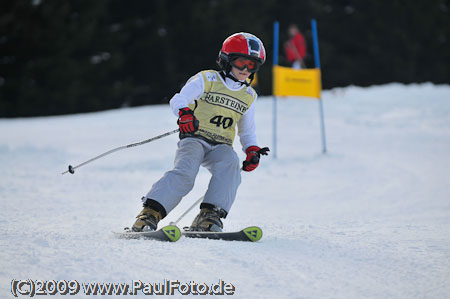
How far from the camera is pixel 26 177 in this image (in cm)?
700

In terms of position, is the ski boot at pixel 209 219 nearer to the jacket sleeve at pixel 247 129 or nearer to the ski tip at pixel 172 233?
the ski tip at pixel 172 233

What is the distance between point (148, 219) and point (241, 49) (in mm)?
1371

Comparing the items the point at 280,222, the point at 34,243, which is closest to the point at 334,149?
the point at 280,222

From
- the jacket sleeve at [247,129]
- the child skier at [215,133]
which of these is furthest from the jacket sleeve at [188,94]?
the jacket sleeve at [247,129]

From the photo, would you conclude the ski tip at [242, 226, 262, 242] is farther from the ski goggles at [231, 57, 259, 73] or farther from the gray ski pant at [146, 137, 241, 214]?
the ski goggles at [231, 57, 259, 73]

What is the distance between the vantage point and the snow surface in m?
2.82

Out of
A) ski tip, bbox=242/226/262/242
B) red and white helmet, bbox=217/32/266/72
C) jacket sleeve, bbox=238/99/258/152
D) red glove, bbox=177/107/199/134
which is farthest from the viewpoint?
jacket sleeve, bbox=238/99/258/152

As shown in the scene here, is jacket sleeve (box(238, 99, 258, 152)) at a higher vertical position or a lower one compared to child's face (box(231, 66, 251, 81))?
lower

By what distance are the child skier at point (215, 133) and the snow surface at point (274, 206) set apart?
1.43ft

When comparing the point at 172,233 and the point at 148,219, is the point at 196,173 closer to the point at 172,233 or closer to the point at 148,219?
the point at 148,219

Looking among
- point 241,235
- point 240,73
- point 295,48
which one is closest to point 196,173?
point 241,235

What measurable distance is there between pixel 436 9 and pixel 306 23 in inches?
305

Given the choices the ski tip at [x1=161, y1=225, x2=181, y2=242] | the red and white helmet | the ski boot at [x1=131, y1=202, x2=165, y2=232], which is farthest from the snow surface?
the red and white helmet

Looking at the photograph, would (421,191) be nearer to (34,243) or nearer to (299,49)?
(34,243)
